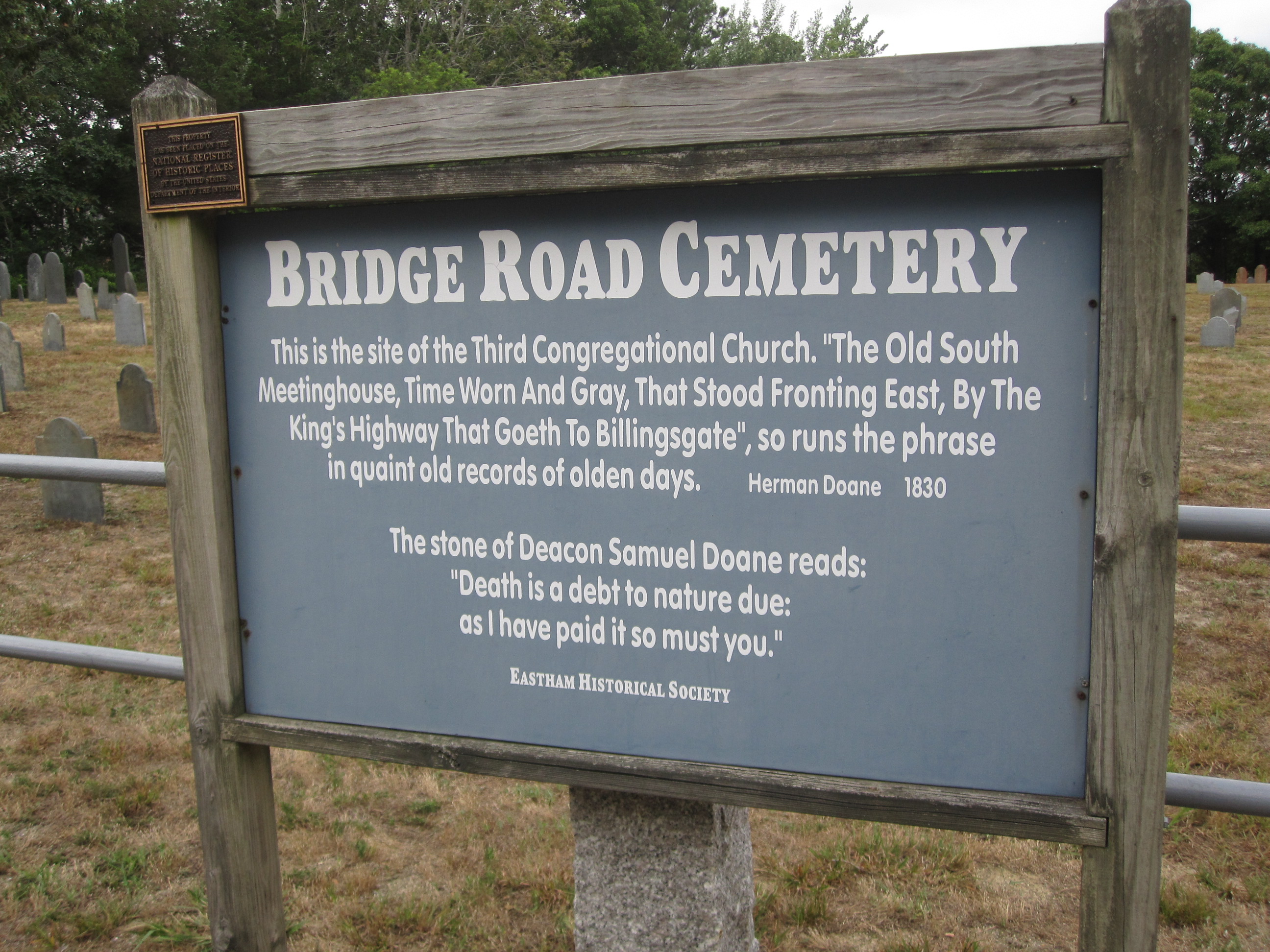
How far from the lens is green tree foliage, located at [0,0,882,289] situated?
107 feet

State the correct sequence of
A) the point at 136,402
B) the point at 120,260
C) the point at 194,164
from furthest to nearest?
the point at 120,260 < the point at 136,402 < the point at 194,164

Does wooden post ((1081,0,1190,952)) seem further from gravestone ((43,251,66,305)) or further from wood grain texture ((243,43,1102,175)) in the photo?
gravestone ((43,251,66,305))

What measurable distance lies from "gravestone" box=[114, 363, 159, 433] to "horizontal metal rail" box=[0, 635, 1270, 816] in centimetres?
767

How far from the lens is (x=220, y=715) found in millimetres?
2061

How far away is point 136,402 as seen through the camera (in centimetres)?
999

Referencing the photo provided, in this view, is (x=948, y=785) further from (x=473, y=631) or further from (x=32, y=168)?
(x=32, y=168)

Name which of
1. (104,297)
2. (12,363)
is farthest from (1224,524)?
(104,297)

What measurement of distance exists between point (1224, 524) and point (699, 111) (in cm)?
124

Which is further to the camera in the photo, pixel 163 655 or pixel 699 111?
pixel 163 655

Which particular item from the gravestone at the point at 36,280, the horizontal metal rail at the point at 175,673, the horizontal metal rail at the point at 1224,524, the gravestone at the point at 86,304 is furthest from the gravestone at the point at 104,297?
the horizontal metal rail at the point at 1224,524

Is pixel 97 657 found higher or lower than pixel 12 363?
lower

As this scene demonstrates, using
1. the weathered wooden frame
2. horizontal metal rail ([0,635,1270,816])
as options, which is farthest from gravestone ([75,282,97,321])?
the weathered wooden frame

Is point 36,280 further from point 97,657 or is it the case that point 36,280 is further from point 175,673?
point 175,673

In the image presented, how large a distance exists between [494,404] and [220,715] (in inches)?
36.4
